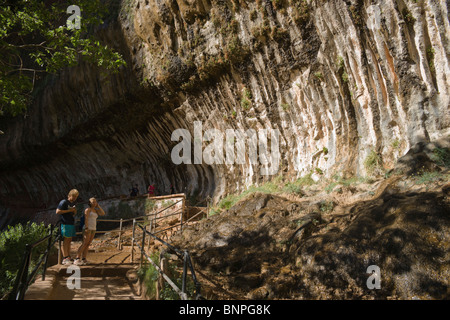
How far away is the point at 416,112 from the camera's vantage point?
740 centimetres

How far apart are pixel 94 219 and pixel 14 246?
2311 millimetres

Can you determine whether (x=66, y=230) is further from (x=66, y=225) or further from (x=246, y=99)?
(x=246, y=99)

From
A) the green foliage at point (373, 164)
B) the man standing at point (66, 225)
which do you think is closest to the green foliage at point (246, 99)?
the green foliage at point (373, 164)

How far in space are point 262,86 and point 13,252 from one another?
923 cm

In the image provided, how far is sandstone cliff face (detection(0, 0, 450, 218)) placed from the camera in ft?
24.6

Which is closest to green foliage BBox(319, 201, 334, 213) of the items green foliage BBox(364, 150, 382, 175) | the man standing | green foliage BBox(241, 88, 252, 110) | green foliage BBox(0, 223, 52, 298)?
green foliage BBox(364, 150, 382, 175)

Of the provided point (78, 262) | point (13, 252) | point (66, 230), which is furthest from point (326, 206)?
point (13, 252)

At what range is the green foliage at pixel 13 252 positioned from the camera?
5379 mm

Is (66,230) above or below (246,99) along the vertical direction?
below

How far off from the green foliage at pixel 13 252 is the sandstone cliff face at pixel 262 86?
8151 mm

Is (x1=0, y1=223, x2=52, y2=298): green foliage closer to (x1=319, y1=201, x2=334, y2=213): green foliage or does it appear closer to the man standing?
the man standing

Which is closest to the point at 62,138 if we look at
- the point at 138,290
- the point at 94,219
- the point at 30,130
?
the point at 30,130

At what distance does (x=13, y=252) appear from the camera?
20.6ft

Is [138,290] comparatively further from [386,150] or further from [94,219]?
[386,150]
